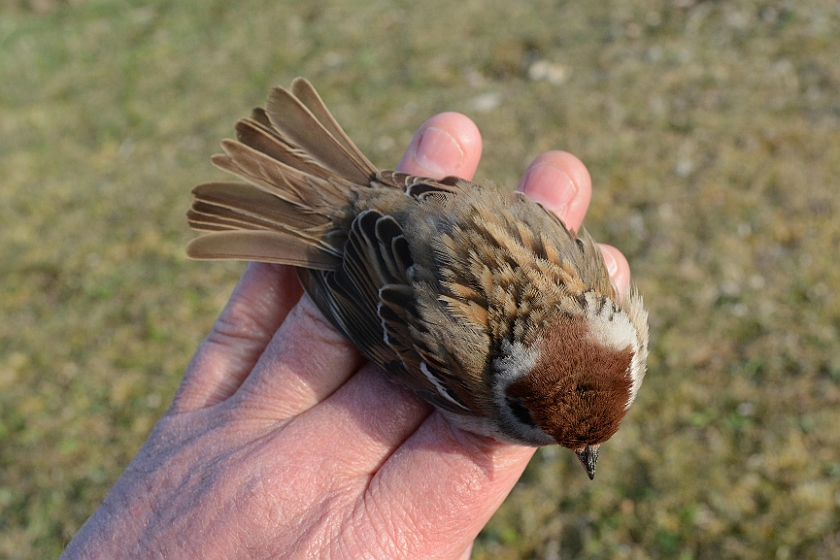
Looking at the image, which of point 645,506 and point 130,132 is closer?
point 645,506

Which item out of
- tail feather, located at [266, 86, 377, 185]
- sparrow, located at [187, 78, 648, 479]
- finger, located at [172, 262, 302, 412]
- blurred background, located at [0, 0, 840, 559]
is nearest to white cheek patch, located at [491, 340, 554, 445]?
sparrow, located at [187, 78, 648, 479]

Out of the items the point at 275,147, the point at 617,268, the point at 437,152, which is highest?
the point at 275,147

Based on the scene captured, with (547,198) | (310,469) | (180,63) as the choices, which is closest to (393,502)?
(310,469)

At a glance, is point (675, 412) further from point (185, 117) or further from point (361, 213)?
point (185, 117)

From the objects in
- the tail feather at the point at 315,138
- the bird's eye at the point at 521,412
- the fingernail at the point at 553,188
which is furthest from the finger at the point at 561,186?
the bird's eye at the point at 521,412

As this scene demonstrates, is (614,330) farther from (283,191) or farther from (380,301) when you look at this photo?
(283,191)

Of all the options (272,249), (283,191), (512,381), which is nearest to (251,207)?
(283,191)
